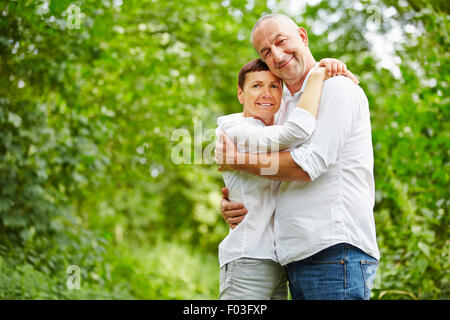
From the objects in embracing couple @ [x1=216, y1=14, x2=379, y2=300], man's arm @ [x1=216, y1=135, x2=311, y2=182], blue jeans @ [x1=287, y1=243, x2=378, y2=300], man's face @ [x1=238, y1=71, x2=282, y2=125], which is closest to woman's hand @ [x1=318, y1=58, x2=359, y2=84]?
embracing couple @ [x1=216, y1=14, x2=379, y2=300]

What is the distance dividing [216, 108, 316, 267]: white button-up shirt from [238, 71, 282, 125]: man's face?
6cm

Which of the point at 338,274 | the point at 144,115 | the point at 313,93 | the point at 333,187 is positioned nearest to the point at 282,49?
the point at 313,93

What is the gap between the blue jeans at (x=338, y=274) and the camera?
1663mm

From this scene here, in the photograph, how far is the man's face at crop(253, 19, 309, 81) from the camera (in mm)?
1945

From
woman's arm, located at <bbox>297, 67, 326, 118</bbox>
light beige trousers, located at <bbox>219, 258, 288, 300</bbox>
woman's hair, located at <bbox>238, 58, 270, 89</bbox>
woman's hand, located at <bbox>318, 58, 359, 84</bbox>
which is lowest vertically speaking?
light beige trousers, located at <bbox>219, 258, 288, 300</bbox>

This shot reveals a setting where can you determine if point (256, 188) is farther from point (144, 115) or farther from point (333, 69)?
point (144, 115)

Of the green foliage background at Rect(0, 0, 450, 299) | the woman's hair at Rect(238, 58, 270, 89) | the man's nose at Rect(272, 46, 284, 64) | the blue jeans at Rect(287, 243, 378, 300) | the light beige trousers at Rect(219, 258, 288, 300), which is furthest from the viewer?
the green foliage background at Rect(0, 0, 450, 299)

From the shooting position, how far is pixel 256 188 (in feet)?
6.21

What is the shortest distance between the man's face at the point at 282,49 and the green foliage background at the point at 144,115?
2.05 metres

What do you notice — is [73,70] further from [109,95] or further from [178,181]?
[178,181]

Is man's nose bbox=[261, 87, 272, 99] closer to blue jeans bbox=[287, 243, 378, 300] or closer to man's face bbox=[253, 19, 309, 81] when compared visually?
man's face bbox=[253, 19, 309, 81]

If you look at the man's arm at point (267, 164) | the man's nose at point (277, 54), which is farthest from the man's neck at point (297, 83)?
the man's arm at point (267, 164)

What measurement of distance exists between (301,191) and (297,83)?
1.63 feet
